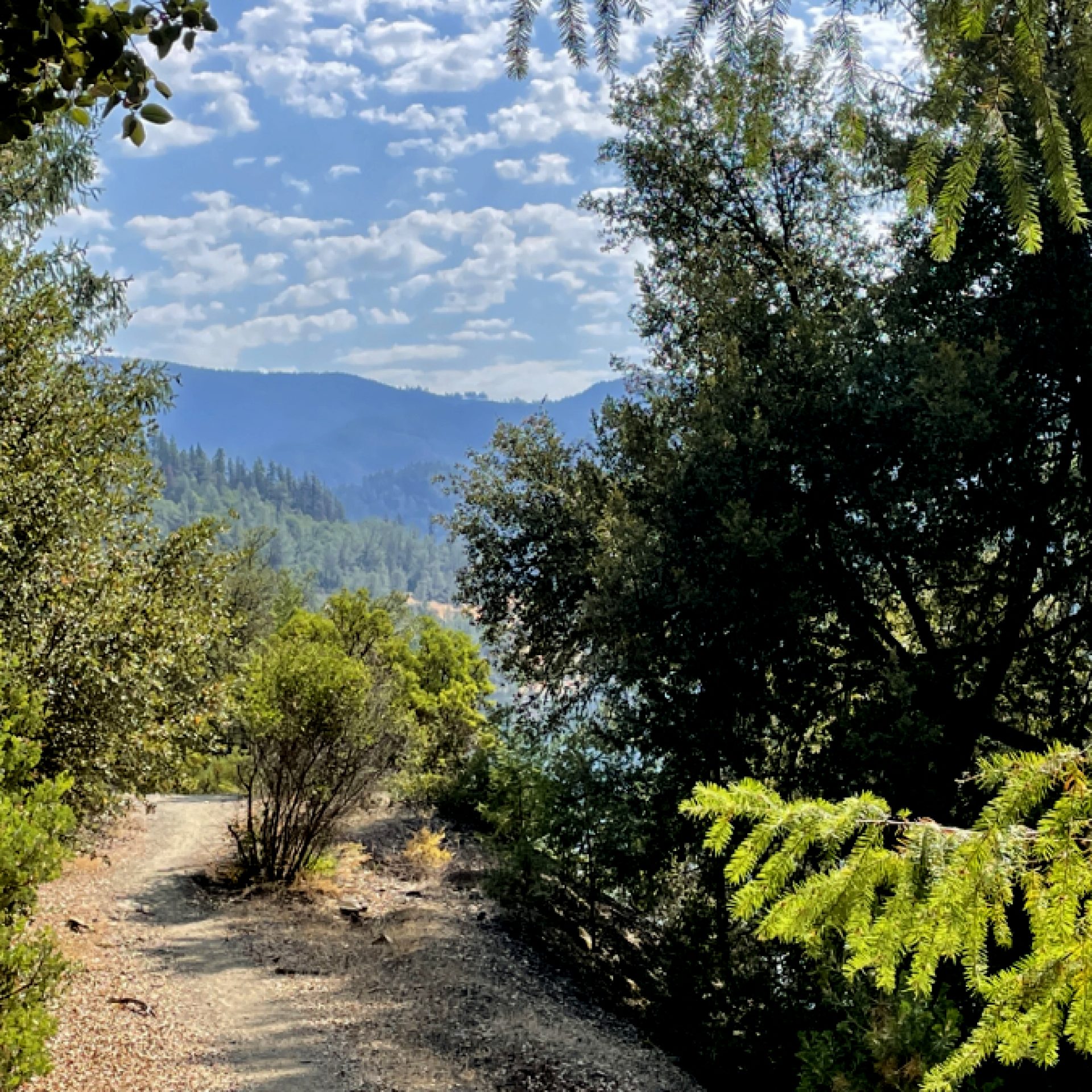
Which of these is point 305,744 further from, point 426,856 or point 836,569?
point 836,569

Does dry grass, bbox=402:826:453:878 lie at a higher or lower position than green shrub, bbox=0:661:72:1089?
lower

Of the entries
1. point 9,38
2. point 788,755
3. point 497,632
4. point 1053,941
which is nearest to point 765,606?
point 788,755

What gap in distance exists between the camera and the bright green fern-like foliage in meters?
1.92

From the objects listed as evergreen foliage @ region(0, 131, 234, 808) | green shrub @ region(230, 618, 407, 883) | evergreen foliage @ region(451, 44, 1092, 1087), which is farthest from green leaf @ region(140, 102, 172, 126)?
green shrub @ region(230, 618, 407, 883)

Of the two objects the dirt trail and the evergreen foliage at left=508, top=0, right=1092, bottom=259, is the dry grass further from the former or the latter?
the evergreen foliage at left=508, top=0, right=1092, bottom=259

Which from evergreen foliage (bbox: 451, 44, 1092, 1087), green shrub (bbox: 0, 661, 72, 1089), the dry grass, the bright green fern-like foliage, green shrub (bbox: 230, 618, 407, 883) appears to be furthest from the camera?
the dry grass

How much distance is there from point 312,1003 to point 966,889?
6866 millimetres

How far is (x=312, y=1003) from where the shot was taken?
733cm

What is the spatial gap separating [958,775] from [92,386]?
8.29 meters

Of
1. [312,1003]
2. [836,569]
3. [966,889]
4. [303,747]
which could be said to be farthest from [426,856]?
[966,889]

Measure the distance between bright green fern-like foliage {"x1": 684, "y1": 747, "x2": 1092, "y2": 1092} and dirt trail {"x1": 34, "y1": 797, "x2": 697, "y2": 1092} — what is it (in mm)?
4840

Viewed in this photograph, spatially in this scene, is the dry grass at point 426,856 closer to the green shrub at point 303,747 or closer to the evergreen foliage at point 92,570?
the green shrub at point 303,747

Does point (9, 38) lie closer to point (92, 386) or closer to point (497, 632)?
point (92, 386)

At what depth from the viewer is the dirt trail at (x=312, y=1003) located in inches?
232
